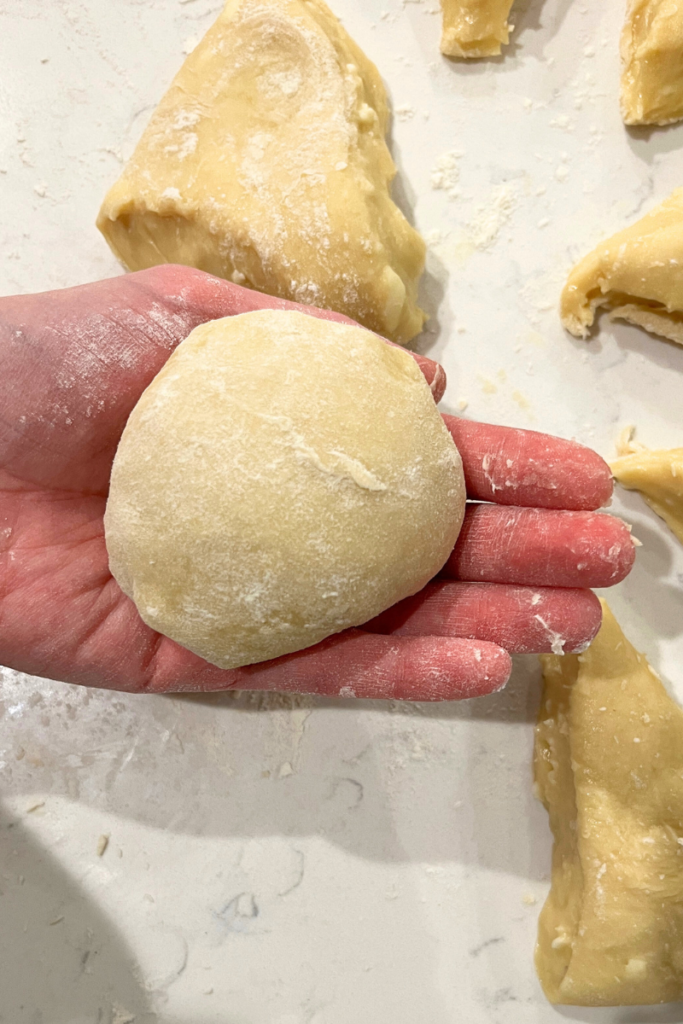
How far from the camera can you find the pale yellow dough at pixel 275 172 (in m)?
1.45

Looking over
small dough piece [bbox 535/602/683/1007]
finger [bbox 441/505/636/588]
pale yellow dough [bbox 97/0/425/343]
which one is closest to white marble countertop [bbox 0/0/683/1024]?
small dough piece [bbox 535/602/683/1007]

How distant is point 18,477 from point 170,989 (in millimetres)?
1220

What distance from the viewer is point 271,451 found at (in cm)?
110

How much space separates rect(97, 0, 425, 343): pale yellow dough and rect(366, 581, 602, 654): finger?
0.61 m

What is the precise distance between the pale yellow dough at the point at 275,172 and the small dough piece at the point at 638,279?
450 mm

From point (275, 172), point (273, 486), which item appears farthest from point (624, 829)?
point (275, 172)

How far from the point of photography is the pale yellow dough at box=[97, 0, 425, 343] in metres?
1.45

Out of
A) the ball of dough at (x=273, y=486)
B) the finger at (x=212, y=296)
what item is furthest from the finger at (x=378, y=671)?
the finger at (x=212, y=296)

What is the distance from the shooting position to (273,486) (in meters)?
1.10

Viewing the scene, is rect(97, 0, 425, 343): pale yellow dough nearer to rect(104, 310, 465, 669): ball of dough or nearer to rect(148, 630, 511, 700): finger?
rect(104, 310, 465, 669): ball of dough

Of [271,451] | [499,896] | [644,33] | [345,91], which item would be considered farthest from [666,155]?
[499,896]

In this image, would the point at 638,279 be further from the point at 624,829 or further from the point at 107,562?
the point at 107,562

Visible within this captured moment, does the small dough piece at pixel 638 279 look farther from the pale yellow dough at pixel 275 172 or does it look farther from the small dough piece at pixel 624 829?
the small dough piece at pixel 624 829

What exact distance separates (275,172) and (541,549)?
929mm
